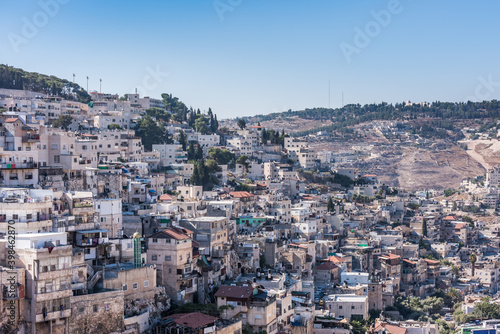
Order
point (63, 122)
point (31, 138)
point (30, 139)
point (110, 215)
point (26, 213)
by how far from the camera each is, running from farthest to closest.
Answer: point (63, 122), point (31, 138), point (30, 139), point (110, 215), point (26, 213)

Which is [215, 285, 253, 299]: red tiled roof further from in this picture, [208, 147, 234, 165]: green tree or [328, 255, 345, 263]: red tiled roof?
[208, 147, 234, 165]: green tree

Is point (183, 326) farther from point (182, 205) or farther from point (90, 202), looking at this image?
point (182, 205)

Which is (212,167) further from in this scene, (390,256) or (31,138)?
(31,138)

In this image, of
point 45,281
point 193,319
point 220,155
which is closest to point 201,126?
point 220,155

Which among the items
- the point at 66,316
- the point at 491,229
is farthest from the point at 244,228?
the point at 491,229

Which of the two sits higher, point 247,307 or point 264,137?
point 264,137

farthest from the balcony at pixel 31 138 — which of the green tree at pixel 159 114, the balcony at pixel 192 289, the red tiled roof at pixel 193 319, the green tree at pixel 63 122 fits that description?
the green tree at pixel 159 114
